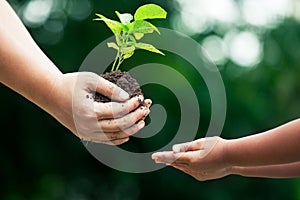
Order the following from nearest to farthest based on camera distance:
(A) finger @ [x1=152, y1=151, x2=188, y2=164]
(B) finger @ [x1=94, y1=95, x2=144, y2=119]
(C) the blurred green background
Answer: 1. (B) finger @ [x1=94, y1=95, x2=144, y2=119]
2. (A) finger @ [x1=152, y1=151, x2=188, y2=164]
3. (C) the blurred green background

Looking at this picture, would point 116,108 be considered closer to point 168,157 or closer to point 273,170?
point 168,157

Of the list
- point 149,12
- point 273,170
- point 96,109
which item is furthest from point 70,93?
point 273,170

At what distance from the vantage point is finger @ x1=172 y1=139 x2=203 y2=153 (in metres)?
1.00

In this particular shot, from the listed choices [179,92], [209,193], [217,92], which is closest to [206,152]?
[179,92]

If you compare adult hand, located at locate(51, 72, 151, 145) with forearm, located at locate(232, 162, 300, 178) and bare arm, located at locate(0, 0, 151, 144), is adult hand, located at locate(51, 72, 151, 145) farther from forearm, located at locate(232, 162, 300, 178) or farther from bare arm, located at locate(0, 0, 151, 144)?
forearm, located at locate(232, 162, 300, 178)

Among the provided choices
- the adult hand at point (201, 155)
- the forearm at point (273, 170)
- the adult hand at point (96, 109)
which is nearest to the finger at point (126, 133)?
the adult hand at point (96, 109)

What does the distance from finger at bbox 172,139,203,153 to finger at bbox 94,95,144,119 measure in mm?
162

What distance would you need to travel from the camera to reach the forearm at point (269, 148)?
0.90 m

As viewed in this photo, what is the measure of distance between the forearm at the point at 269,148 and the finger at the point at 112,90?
21cm

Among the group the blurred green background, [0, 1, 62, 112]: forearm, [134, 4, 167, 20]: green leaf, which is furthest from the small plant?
the blurred green background

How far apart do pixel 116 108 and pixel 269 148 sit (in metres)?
0.23

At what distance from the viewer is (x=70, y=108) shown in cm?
91

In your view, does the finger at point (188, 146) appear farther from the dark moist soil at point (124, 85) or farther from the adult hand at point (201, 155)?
the dark moist soil at point (124, 85)

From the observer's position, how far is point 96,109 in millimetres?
865
